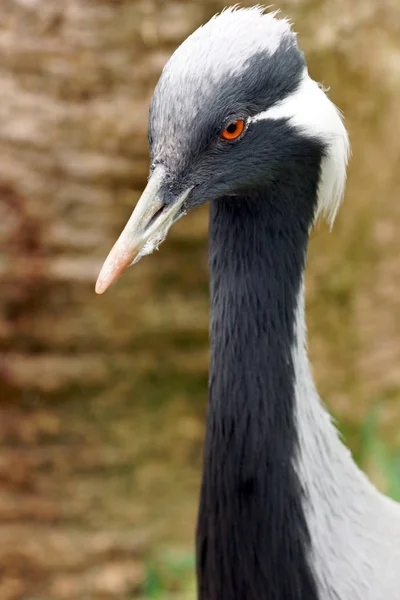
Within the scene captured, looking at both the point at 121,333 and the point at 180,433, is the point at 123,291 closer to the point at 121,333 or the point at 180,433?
the point at 121,333

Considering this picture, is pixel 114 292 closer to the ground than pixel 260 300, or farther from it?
farther from it

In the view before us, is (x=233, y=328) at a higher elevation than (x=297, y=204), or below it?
below

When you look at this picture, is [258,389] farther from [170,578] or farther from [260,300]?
[170,578]

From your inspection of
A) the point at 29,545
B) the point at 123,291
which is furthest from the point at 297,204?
the point at 29,545

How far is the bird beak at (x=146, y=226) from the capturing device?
1.81 metres

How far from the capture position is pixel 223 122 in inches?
70.7

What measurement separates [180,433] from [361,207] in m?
1.31

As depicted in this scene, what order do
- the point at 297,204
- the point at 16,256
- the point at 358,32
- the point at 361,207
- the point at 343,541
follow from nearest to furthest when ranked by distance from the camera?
the point at 297,204
the point at 343,541
the point at 16,256
the point at 358,32
the point at 361,207

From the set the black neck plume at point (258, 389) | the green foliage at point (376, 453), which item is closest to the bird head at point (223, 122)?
the black neck plume at point (258, 389)

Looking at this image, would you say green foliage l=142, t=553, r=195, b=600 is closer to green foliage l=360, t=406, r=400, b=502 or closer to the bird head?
green foliage l=360, t=406, r=400, b=502

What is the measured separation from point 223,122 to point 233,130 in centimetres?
5

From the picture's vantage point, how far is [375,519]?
225 centimetres

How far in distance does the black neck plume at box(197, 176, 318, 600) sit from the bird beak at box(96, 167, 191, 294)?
22cm

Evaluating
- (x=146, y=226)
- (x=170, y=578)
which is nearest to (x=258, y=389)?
(x=146, y=226)
